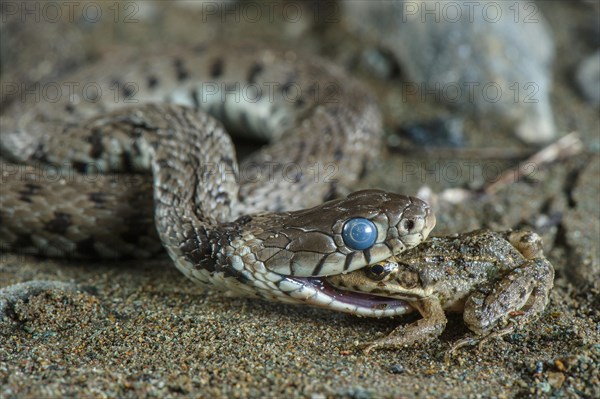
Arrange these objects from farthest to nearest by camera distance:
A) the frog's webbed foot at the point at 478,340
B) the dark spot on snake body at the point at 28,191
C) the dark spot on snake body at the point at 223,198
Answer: the dark spot on snake body at the point at 28,191, the dark spot on snake body at the point at 223,198, the frog's webbed foot at the point at 478,340

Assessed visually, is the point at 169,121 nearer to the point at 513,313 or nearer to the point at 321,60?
the point at 321,60

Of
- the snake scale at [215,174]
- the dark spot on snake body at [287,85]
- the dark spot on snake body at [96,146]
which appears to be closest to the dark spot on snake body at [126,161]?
the snake scale at [215,174]

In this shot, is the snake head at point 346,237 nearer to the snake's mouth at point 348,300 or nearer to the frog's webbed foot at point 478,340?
the snake's mouth at point 348,300

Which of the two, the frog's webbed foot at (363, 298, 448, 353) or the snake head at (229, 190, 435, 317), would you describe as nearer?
the frog's webbed foot at (363, 298, 448, 353)

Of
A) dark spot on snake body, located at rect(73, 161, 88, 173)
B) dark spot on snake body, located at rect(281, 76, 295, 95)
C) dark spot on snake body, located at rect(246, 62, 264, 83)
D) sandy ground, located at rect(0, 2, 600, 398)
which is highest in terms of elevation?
dark spot on snake body, located at rect(246, 62, 264, 83)

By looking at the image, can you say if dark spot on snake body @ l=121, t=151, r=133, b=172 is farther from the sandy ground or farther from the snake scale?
the sandy ground

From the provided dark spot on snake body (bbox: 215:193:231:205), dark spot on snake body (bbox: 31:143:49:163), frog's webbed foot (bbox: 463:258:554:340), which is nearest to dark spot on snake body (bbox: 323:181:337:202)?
dark spot on snake body (bbox: 215:193:231:205)
